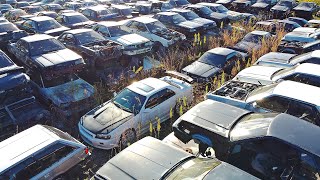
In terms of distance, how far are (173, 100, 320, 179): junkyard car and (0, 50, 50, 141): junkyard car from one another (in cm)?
429

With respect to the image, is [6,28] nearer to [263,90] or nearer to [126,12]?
[126,12]

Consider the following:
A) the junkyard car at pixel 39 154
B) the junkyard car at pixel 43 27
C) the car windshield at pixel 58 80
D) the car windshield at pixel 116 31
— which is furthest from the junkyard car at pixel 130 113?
the junkyard car at pixel 43 27

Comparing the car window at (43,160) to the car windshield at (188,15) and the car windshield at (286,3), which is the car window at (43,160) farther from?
the car windshield at (286,3)

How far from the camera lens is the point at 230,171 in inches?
186

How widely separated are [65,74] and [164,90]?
3551 millimetres

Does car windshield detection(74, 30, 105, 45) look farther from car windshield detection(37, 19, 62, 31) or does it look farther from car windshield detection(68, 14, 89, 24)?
car windshield detection(68, 14, 89, 24)

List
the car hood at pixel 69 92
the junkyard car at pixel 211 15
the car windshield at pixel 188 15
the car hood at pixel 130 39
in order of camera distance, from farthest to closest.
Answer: the junkyard car at pixel 211 15, the car windshield at pixel 188 15, the car hood at pixel 130 39, the car hood at pixel 69 92

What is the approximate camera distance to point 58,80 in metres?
9.70

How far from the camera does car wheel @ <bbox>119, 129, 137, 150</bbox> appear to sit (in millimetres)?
7483

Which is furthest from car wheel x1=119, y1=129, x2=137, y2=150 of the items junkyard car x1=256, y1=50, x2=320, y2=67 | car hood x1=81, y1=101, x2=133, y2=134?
junkyard car x1=256, y1=50, x2=320, y2=67

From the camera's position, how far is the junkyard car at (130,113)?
730cm

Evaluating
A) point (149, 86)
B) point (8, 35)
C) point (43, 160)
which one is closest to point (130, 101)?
point (149, 86)

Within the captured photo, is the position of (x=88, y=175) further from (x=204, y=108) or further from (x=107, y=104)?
(x=204, y=108)

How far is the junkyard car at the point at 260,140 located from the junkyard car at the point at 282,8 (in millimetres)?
16334
